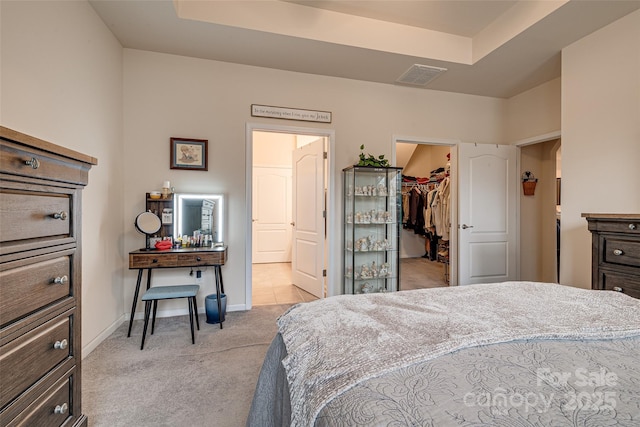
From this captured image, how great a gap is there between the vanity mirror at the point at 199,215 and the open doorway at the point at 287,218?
0.96 meters

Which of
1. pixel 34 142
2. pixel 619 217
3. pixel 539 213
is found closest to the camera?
pixel 34 142

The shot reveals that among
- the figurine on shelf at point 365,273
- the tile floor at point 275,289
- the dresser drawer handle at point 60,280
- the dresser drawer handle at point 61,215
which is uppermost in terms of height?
the dresser drawer handle at point 61,215

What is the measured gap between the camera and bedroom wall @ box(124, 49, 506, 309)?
299cm

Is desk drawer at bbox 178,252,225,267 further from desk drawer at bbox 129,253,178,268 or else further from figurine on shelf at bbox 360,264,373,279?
figurine on shelf at bbox 360,264,373,279

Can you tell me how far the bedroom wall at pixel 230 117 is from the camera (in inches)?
118

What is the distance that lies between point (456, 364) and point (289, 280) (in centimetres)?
411

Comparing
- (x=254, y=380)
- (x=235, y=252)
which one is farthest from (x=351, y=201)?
(x=254, y=380)

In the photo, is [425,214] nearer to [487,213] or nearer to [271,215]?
[487,213]

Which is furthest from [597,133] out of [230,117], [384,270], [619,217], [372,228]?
[230,117]

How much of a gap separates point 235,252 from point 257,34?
85.5 inches

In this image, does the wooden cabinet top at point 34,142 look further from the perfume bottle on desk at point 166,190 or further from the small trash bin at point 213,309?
the small trash bin at point 213,309

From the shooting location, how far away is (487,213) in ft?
12.8

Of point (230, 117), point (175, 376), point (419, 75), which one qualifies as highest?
point (419, 75)

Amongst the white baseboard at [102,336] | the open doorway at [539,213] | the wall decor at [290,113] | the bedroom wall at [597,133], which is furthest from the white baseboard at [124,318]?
the open doorway at [539,213]
